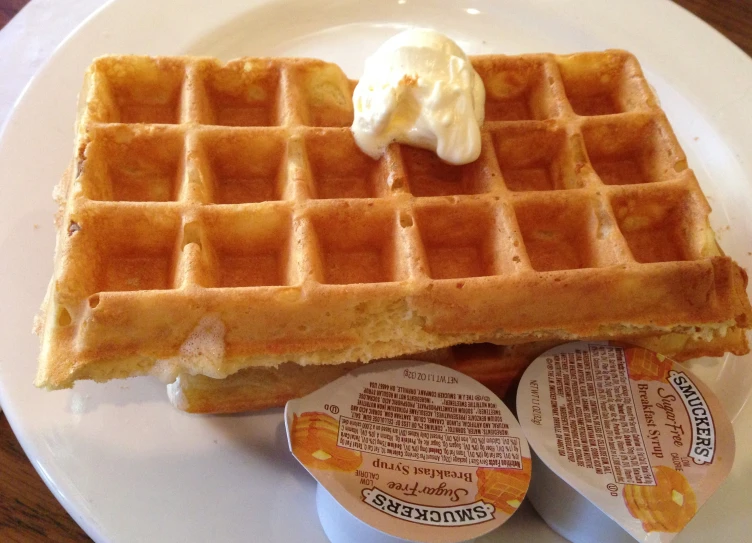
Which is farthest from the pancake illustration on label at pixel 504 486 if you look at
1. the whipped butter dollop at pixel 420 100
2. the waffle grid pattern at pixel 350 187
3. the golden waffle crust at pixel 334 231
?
the whipped butter dollop at pixel 420 100

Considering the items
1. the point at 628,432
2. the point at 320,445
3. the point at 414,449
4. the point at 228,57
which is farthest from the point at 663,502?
the point at 228,57

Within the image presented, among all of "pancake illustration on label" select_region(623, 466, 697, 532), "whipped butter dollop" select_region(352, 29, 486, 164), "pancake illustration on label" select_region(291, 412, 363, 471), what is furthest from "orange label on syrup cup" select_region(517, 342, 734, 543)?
"whipped butter dollop" select_region(352, 29, 486, 164)

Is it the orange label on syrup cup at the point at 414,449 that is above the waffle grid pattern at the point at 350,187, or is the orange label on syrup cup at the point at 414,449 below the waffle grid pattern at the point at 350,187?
below

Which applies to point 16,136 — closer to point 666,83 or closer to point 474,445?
point 474,445

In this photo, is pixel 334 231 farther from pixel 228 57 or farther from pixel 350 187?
pixel 228 57

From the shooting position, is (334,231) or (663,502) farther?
(334,231)

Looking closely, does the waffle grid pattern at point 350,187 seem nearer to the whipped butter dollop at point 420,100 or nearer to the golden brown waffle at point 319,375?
the whipped butter dollop at point 420,100
